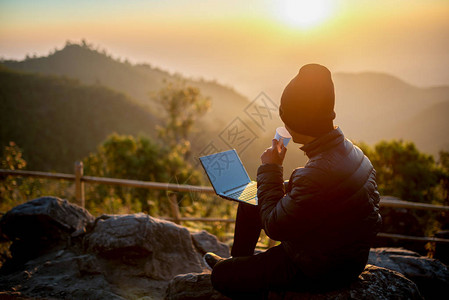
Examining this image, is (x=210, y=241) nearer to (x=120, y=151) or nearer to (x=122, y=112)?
(x=120, y=151)

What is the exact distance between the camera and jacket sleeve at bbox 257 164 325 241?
4.60 feet

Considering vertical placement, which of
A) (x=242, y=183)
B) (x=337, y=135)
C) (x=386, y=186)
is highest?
(x=337, y=135)

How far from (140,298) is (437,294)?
8.75ft

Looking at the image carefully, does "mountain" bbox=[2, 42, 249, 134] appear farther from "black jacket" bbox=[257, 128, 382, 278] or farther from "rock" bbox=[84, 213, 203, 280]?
"black jacket" bbox=[257, 128, 382, 278]

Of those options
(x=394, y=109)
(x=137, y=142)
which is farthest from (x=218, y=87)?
(x=137, y=142)

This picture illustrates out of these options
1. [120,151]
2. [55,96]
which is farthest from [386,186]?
[55,96]

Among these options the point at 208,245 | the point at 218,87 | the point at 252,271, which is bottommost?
the point at 208,245

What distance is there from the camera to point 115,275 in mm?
2951

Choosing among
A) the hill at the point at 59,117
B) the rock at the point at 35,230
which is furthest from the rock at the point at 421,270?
the hill at the point at 59,117

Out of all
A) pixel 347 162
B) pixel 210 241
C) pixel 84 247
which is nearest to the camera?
pixel 347 162

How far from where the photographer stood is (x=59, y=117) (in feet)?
113

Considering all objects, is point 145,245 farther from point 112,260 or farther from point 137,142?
point 137,142

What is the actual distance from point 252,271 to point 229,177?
61 centimetres

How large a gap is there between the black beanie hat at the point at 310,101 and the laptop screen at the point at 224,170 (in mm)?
653
